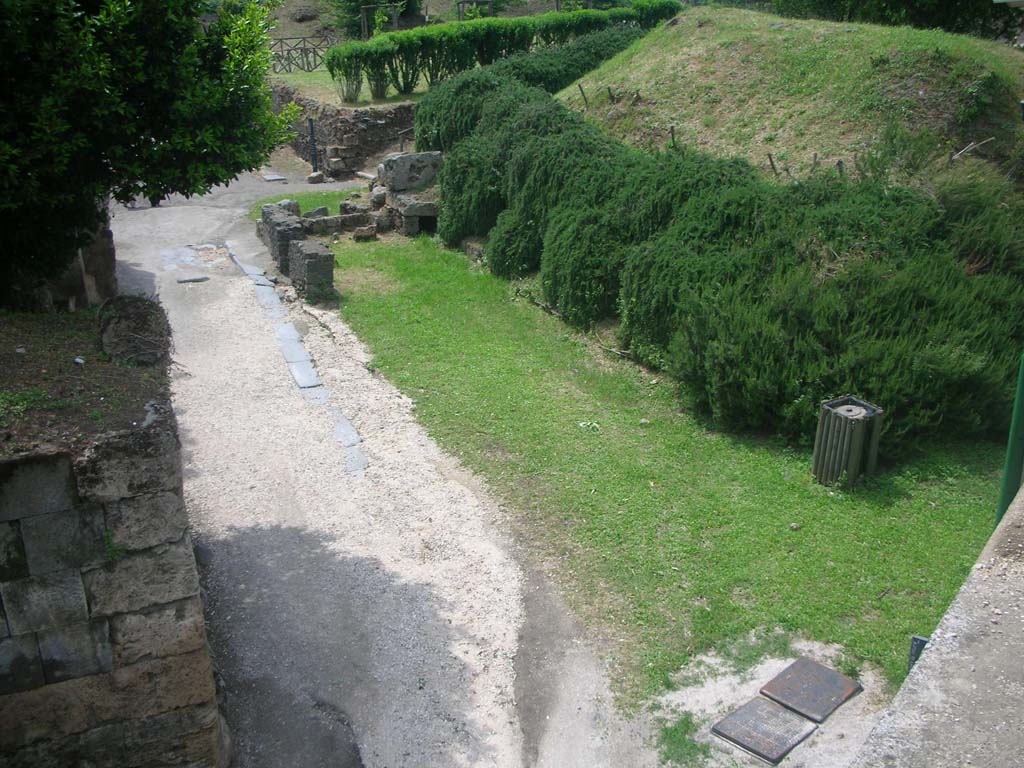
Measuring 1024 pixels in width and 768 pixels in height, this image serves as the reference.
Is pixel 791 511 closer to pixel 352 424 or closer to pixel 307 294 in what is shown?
pixel 352 424

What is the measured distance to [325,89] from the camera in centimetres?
2608

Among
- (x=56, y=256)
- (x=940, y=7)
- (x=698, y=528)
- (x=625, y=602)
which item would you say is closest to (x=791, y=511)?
(x=698, y=528)

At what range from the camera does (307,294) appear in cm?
1344

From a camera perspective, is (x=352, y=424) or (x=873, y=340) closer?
(x=873, y=340)

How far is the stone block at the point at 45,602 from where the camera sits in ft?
15.0

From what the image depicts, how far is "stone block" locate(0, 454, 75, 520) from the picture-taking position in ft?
14.4

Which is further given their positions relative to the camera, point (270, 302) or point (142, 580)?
point (270, 302)

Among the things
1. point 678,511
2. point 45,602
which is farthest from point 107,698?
point 678,511

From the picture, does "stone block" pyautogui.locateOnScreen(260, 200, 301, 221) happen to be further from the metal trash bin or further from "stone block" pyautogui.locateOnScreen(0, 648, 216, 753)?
"stone block" pyautogui.locateOnScreen(0, 648, 216, 753)

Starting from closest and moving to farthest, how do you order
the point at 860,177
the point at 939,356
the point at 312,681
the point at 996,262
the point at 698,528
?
the point at 312,681 < the point at 698,528 < the point at 939,356 < the point at 996,262 < the point at 860,177

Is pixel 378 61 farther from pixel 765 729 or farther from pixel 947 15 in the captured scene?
pixel 765 729

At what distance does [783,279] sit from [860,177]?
2.31 meters

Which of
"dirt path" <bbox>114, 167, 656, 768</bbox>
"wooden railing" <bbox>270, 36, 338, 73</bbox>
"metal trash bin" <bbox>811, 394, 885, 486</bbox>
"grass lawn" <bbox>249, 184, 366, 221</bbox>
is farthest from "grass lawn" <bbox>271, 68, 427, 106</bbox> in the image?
"metal trash bin" <bbox>811, 394, 885, 486</bbox>

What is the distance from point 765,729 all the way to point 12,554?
13.8 feet
